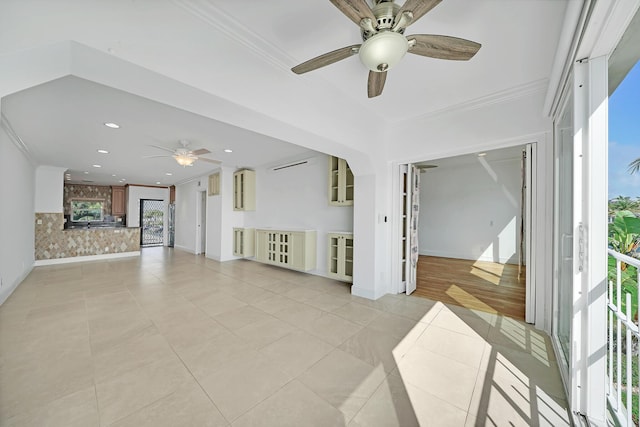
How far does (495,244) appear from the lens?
595cm

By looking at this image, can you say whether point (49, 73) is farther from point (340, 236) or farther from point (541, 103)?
point (541, 103)

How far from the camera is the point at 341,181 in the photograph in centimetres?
403

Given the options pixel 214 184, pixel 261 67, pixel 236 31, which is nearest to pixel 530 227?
pixel 261 67

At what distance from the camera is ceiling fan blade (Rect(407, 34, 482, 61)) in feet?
4.48

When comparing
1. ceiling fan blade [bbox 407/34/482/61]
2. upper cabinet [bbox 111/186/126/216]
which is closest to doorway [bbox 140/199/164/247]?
upper cabinet [bbox 111/186/126/216]

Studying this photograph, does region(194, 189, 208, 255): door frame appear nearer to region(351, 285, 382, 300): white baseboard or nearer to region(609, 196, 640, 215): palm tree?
region(351, 285, 382, 300): white baseboard

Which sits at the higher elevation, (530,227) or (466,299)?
(530,227)

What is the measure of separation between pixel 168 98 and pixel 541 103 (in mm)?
3542

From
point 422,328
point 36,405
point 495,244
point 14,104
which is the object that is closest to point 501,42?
point 422,328

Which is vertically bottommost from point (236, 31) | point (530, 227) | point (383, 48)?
point (530, 227)

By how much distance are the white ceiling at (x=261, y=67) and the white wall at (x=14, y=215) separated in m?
0.58

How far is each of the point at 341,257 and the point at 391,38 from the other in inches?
125

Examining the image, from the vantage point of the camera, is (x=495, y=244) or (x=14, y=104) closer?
(x=14, y=104)

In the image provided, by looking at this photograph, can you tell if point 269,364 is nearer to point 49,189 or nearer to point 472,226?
point 472,226
